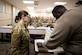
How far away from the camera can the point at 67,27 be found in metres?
1.17

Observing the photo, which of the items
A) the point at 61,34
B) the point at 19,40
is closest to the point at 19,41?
the point at 19,40

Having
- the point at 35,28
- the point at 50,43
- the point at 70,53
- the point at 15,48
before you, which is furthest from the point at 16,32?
the point at 35,28

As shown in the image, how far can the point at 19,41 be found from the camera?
6.97ft

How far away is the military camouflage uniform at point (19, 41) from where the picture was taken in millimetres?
2113

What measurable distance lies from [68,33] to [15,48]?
1184 mm

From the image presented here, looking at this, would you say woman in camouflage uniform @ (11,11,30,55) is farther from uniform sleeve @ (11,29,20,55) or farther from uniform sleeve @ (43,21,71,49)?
uniform sleeve @ (43,21,71,49)

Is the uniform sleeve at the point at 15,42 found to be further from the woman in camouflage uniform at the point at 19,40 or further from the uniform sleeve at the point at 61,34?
the uniform sleeve at the point at 61,34

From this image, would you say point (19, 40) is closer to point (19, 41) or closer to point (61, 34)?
point (19, 41)

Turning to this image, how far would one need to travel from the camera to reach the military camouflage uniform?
2.11 m

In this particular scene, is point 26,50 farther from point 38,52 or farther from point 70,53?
point 70,53

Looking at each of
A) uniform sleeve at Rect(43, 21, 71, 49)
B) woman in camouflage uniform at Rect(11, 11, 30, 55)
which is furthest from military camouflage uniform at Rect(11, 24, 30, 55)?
uniform sleeve at Rect(43, 21, 71, 49)

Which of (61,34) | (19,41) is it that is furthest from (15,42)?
(61,34)

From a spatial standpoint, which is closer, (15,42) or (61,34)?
(61,34)

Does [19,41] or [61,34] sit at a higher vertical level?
[61,34]
